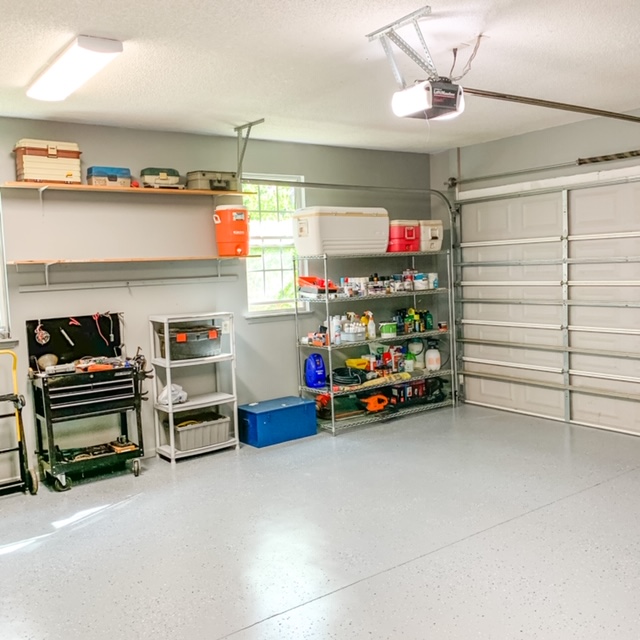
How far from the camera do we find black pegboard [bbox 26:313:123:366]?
4.93 meters

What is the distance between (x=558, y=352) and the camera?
20.3ft

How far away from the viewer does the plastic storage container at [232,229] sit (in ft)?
17.9

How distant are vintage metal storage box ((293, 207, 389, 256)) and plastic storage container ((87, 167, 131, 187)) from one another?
5.42 feet

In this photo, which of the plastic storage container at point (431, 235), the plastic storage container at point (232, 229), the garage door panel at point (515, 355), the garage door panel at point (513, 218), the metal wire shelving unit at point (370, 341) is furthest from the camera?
the plastic storage container at point (431, 235)

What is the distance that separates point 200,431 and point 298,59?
10.2 ft

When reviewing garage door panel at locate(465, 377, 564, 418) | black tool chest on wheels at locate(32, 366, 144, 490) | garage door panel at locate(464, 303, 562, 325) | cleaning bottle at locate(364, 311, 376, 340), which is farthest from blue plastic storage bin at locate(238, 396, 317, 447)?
garage door panel at locate(464, 303, 562, 325)

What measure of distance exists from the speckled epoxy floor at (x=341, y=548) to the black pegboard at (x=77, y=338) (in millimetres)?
1036

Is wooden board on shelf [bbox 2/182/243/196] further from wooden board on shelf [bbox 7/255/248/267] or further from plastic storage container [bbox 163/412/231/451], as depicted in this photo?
plastic storage container [bbox 163/412/231/451]

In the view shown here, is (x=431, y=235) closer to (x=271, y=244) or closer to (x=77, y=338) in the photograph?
(x=271, y=244)

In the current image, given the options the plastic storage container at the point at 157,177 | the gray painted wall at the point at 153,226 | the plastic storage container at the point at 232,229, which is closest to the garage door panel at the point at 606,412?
the gray painted wall at the point at 153,226

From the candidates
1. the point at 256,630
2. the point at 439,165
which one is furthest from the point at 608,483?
the point at 439,165

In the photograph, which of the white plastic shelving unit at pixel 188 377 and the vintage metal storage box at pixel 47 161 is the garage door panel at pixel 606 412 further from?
the vintage metal storage box at pixel 47 161

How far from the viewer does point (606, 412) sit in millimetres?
5887

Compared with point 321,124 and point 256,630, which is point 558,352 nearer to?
point 321,124
